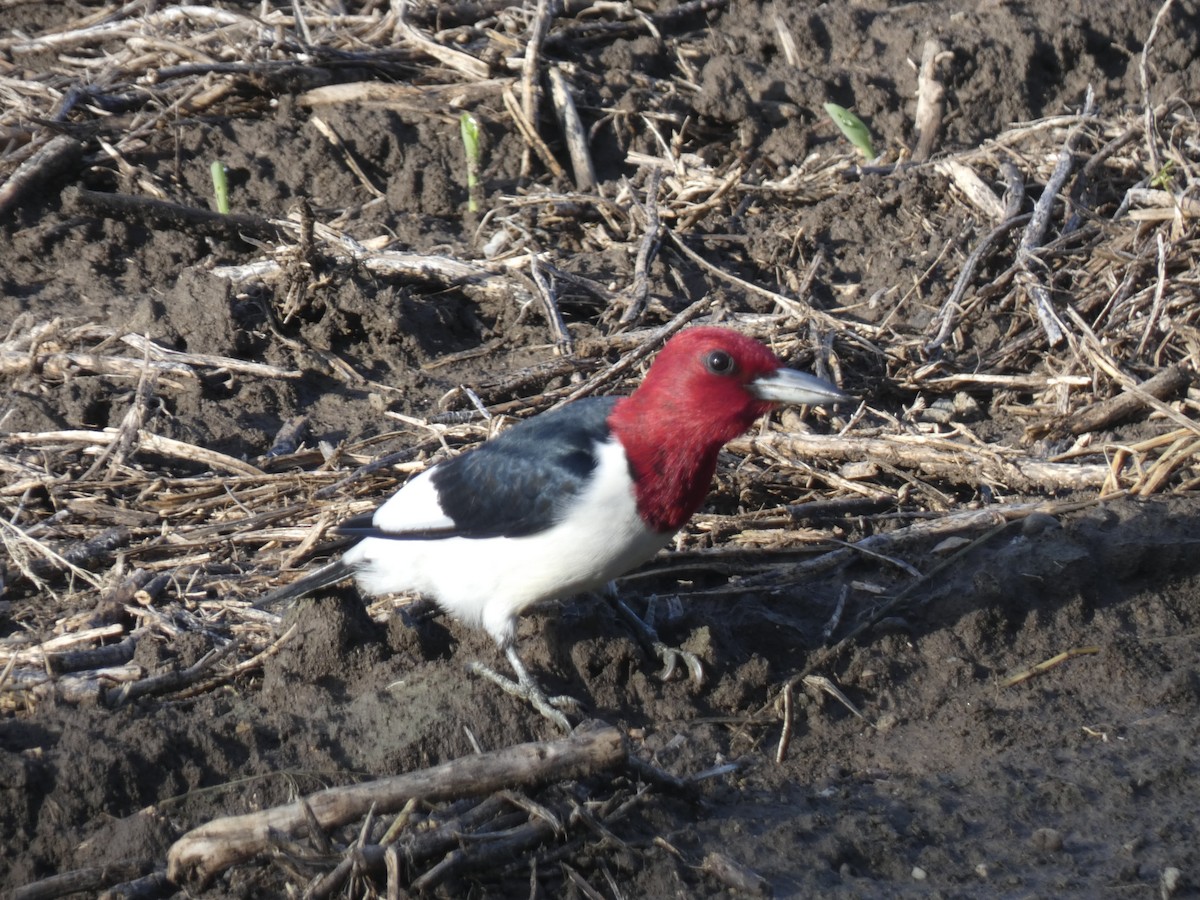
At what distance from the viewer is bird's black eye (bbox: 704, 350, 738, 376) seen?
12.3 ft

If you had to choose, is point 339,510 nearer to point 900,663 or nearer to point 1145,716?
point 900,663

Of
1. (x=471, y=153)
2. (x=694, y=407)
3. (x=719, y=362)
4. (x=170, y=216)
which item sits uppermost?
(x=719, y=362)

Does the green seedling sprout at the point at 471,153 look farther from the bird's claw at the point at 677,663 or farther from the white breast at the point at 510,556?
the bird's claw at the point at 677,663

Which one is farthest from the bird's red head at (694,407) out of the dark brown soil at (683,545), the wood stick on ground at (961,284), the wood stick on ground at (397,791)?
the wood stick on ground at (961,284)

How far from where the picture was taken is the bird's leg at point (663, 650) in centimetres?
389

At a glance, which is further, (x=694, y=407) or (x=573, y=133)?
(x=573, y=133)

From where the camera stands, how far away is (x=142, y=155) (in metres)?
6.38

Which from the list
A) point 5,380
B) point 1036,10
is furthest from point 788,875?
point 1036,10

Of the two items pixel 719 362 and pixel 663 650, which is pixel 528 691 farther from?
pixel 719 362

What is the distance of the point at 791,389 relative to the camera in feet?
12.4

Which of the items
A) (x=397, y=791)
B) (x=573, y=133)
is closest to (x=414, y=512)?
(x=397, y=791)

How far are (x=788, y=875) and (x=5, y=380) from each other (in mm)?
3696

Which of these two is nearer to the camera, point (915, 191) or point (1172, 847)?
point (1172, 847)

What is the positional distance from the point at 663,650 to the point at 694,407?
0.74m
